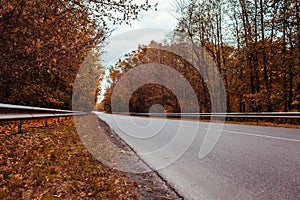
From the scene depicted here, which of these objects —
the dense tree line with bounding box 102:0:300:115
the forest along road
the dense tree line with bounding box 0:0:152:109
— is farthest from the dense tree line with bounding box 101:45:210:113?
the forest along road

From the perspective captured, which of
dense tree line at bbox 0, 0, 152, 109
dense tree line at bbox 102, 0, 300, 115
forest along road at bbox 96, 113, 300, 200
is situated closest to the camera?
forest along road at bbox 96, 113, 300, 200

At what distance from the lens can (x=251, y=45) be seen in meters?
19.1

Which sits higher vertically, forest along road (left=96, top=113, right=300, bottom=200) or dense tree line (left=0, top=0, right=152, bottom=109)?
dense tree line (left=0, top=0, right=152, bottom=109)

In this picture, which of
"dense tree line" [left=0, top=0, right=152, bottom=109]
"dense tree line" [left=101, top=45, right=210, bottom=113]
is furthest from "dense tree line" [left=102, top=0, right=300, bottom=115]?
"dense tree line" [left=0, top=0, right=152, bottom=109]

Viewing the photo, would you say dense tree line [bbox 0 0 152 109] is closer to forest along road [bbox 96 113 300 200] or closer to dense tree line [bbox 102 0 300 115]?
forest along road [bbox 96 113 300 200]

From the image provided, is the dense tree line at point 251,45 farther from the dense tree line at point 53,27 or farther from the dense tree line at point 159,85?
the dense tree line at point 53,27

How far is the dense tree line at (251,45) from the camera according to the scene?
16766 millimetres

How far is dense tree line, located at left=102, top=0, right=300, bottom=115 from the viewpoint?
16.8m

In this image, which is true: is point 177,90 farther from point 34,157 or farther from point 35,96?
point 34,157

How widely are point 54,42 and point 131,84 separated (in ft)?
153

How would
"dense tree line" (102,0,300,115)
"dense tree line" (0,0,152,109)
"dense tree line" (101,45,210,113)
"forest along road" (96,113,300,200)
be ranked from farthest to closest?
"dense tree line" (101,45,210,113), "dense tree line" (102,0,300,115), "dense tree line" (0,0,152,109), "forest along road" (96,113,300,200)

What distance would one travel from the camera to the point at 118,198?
2.78m

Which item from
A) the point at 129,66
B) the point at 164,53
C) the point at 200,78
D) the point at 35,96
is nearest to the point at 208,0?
the point at 200,78

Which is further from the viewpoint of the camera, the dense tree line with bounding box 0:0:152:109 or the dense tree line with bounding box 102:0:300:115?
the dense tree line with bounding box 102:0:300:115
